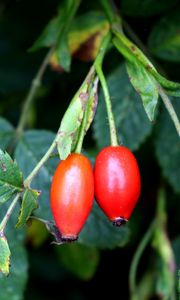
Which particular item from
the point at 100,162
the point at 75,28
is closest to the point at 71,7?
the point at 75,28

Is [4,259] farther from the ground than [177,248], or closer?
farther from the ground

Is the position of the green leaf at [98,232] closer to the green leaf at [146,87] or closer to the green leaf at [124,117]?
the green leaf at [124,117]

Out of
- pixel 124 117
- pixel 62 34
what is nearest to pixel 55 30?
pixel 62 34

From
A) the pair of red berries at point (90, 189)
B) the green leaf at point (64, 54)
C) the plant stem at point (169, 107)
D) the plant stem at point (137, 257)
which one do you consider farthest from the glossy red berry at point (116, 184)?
the plant stem at point (137, 257)

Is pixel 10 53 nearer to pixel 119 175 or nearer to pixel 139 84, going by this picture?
pixel 139 84

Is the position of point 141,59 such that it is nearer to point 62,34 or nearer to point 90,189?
point 90,189

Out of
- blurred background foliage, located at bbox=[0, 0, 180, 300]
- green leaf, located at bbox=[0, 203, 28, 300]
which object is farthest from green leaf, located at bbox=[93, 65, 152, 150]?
green leaf, located at bbox=[0, 203, 28, 300]

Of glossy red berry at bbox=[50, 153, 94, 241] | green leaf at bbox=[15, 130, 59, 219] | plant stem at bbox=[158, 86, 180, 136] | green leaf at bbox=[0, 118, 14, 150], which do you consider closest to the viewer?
glossy red berry at bbox=[50, 153, 94, 241]

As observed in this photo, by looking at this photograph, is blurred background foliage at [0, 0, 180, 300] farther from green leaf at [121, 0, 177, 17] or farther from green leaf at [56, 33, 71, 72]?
green leaf at [56, 33, 71, 72]
